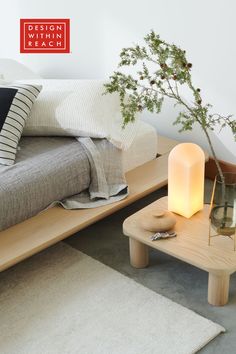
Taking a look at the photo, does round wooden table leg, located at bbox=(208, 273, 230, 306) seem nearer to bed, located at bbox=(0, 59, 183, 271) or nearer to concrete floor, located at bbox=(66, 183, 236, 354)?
concrete floor, located at bbox=(66, 183, 236, 354)

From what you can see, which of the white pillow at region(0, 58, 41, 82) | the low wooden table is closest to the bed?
the low wooden table

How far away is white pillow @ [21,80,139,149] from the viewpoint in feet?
8.97

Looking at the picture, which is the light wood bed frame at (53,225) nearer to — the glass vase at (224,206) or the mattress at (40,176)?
the mattress at (40,176)

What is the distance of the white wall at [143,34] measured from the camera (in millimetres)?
2961

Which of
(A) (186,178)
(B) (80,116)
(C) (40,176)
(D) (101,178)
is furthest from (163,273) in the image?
(B) (80,116)

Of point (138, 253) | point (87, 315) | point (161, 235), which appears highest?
point (161, 235)

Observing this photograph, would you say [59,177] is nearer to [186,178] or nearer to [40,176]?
[40,176]

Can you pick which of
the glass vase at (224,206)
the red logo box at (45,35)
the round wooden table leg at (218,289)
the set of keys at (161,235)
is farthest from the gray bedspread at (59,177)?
the red logo box at (45,35)

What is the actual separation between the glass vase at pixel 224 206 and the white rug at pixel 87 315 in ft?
1.07

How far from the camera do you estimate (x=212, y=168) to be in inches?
126

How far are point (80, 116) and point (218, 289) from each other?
101 centimetres

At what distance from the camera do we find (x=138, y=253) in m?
2.44

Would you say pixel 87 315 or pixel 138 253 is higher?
pixel 138 253

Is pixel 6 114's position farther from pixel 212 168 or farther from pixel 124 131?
pixel 212 168
